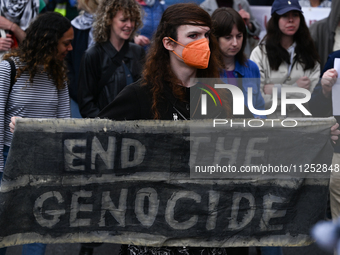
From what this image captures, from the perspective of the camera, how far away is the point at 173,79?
2.96 metres

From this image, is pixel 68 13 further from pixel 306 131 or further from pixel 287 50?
pixel 306 131

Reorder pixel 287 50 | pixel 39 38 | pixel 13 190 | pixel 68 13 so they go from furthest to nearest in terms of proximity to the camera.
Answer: pixel 68 13
pixel 287 50
pixel 39 38
pixel 13 190

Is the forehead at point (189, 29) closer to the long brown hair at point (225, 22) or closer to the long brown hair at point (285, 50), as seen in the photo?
the long brown hair at point (225, 22)

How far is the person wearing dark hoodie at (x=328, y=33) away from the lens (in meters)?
4.74

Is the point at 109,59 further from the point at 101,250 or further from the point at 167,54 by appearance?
the point at 101,250

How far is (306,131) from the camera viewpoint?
2998mm

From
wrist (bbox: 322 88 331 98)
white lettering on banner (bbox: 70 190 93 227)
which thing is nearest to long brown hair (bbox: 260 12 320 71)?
wrist (bbox: 322 88 331 98)

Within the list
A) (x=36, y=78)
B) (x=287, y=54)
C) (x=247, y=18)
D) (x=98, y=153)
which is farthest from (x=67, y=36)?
(x=247, y=18)

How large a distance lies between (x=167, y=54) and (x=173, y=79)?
213 millimetres

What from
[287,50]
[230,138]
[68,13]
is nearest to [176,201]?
[230,138]

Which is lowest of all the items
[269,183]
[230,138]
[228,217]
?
[228,217]

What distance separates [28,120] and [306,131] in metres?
1.67

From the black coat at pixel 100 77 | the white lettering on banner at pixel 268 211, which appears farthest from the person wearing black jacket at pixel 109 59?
the white lettering on banner at pixel 268 211

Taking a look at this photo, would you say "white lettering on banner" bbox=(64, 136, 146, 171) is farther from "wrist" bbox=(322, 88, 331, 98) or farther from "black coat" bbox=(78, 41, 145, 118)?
"wrist" bbox=(322, 88, 331, 98)
